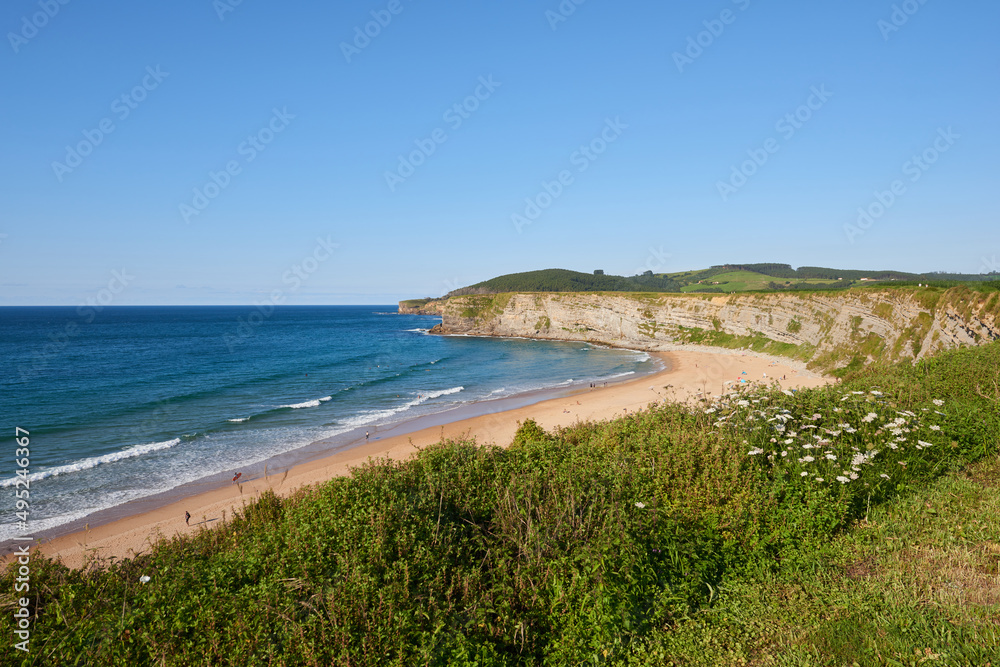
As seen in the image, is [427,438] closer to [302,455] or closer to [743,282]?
[302,455]

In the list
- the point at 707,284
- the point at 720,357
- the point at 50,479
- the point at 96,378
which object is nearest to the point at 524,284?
the point at 707,284

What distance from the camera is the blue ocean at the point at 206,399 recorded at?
20.4 meters

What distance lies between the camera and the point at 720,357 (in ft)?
177

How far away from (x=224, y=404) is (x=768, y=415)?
114ft

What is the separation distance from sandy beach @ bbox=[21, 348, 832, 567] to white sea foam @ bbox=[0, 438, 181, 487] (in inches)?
274

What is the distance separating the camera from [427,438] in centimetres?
2480

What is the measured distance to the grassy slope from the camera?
4.83 metres

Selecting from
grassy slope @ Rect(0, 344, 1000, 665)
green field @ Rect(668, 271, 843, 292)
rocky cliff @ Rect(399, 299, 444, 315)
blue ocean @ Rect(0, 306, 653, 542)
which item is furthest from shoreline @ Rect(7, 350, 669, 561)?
rocky cliff @ Rect(399, 299, 444, 315)

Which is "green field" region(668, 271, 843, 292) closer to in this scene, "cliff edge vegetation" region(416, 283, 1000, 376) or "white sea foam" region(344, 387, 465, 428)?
"cliff edge vegetation" region(416, 283, 1000, 376)

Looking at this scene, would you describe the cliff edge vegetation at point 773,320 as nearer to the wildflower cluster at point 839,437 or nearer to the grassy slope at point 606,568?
the wildflower cluster at point 839,437

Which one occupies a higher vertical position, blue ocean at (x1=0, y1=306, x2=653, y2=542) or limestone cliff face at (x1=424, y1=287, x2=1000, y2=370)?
limestone cliff face at (x1=424, y1=287, x2=1000, y2=370)

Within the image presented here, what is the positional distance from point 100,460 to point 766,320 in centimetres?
6223

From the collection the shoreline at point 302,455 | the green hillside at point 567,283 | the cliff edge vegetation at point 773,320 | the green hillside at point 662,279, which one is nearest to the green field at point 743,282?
the green hillside at point 662,279

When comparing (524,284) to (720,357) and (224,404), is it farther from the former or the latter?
(224,404)
